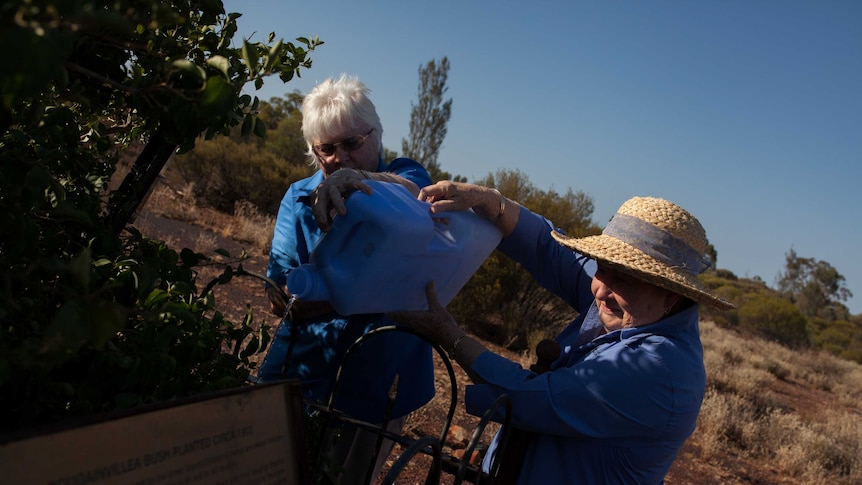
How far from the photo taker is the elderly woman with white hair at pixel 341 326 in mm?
2232

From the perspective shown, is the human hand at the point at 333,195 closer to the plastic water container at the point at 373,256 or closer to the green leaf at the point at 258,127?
the plastic water container at the point at 373,256

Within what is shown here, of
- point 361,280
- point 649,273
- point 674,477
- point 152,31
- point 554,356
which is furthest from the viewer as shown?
point 674,477

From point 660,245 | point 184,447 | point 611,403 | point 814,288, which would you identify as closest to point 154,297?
point 184,447

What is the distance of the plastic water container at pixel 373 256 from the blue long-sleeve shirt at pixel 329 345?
46 cm

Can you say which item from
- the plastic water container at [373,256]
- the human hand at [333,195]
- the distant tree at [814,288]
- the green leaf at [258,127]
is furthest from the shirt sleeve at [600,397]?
the distant tree at [814,288]

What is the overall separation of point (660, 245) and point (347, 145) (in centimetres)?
113

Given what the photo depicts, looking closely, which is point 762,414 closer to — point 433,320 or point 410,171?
point 410,171

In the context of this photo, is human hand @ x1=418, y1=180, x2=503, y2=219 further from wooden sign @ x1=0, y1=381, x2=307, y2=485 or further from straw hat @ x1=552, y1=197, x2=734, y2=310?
wooden sign @ x1=0, y1=381, x2=307, y2=485

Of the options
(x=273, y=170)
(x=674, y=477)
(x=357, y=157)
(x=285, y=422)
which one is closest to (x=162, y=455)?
(x=285, y=422)

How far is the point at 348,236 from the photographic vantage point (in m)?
1.66

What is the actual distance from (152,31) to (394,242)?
2.41 ft

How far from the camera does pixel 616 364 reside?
1708 millimetres

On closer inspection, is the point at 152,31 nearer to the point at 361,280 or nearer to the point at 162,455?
the point at 361,280

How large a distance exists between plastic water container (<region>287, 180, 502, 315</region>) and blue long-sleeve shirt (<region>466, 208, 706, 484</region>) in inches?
12.9
